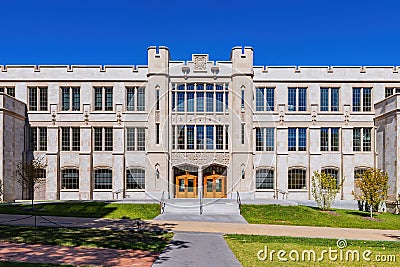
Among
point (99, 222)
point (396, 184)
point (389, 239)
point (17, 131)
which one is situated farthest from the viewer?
point (17, 131)

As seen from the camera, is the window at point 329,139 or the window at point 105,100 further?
the window at point 105,100

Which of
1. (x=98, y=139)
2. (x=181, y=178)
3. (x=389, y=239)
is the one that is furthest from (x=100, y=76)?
(x=389, y=239)

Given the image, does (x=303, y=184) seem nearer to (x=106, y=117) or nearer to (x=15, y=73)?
(x=106, y=117)

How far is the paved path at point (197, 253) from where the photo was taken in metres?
9.83

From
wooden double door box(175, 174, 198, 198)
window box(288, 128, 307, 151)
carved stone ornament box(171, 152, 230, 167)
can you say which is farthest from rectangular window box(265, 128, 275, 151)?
wooden double door box(175, 174, 198, 198)

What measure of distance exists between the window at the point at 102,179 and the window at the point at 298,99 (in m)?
17.0

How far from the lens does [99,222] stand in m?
17.8

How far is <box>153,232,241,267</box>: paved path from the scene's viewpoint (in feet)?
32.2

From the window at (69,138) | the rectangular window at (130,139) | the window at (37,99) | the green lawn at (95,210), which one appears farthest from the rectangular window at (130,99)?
the green lawn at (95,210)

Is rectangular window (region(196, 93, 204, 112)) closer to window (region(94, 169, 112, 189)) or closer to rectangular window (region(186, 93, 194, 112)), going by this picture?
rectangular window (region(186, 93, 194, 112))

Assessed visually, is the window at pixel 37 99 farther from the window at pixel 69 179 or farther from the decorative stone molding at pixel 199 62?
the decorative stone molding at pixel 199 62

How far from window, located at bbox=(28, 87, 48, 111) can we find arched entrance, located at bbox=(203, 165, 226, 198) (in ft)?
50.2

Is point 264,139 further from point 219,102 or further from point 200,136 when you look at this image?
point 200,136

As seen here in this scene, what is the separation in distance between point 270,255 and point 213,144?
18.7m
